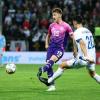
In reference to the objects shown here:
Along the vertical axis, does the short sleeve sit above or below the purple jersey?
above

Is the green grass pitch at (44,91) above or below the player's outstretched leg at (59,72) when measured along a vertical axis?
below

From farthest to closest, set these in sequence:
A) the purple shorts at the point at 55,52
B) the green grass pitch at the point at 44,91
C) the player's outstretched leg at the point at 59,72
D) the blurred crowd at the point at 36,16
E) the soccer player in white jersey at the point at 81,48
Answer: the blurred crowd at the point at 36,16 → the purple shorts at the point at 55,52 → the player's outstretched leg at the point at 59,72 → the soccer player in white jersey at the point at 81,48 → the green grass pitch at the point at 44,91

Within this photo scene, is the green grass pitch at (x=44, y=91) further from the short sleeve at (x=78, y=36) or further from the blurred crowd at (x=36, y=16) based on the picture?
the blurred crowd at (x=36, y=16)

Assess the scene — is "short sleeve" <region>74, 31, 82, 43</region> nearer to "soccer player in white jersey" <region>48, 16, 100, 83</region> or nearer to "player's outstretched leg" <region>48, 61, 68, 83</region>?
"soccer player in white jersey" <region>48, 16, 100, 83</region>

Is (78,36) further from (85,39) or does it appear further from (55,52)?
(55,52)

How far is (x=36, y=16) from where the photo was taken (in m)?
32.4

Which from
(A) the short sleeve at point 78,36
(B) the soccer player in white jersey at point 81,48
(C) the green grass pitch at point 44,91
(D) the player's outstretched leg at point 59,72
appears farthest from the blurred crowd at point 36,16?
(A) the short sleeve at point 78,36

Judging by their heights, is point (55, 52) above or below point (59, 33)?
below

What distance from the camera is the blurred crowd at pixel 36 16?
30594 millimetres

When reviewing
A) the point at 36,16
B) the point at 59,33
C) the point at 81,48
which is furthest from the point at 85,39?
the point at 36,16

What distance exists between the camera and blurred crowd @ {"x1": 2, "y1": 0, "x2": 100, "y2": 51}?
30.6 metres

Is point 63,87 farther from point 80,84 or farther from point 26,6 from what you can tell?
point 26,6

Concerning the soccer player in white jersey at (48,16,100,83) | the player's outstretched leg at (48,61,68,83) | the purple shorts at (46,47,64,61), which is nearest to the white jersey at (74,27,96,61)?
the soccer player in white jersey at (48,16,100,83)

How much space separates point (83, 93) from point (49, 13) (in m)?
19.3
